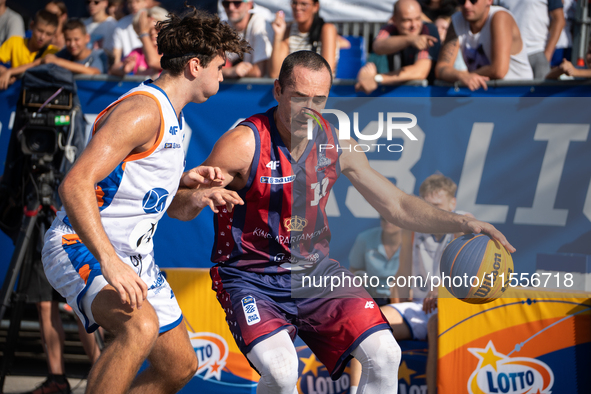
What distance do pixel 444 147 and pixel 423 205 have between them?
1.28m

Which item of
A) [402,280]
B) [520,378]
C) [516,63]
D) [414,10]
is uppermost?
[414,10]

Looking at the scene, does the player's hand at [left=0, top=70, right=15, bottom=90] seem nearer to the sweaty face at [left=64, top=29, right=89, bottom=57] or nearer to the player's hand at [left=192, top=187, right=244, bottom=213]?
the sweaty face at [left=64, top=29, right=89, bottom=57]

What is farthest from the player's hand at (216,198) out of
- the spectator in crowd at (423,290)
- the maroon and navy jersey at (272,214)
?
the spectator in crowd at (423,290)

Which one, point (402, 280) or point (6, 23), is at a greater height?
point (6, 23)

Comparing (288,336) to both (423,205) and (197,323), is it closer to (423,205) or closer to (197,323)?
(423,205)

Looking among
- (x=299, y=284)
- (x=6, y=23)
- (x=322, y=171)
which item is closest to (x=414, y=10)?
(x=322, y=171)

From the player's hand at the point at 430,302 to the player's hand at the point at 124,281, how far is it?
224 centimetres

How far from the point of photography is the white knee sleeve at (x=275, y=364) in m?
2.75

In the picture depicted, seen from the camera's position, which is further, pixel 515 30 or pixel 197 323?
pixel 515 30

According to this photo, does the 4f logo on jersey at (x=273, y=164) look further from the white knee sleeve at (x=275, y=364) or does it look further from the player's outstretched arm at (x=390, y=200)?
the white knee sleeve at (x=275, y=364)

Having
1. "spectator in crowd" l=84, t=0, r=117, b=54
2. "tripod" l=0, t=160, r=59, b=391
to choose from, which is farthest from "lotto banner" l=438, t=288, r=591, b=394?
"spectator in crowd" l=84, t=0, r=117, b=54

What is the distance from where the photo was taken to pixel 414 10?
4891 millimetres

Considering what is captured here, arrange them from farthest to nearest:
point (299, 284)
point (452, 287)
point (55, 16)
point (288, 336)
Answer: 1. point (55, 16)
2. point (452, 287)
3. point (299, 284)
4. point (288, 336)

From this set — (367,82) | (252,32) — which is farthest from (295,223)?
(252,32)
